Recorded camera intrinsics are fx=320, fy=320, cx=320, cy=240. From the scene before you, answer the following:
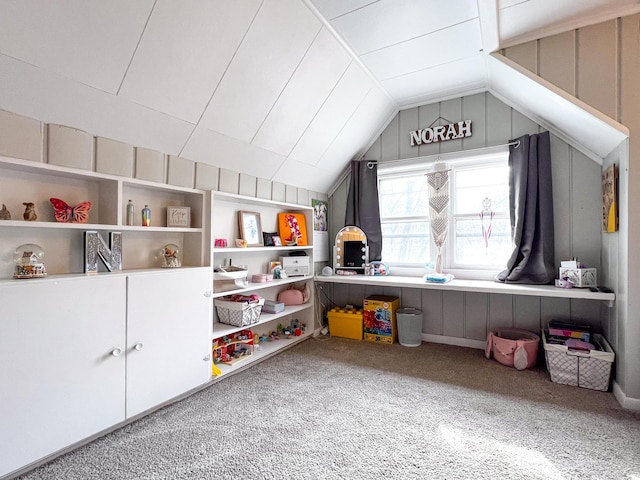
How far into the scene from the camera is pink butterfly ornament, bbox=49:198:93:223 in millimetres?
1658

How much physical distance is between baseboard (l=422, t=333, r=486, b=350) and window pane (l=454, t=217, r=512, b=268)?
74 cm

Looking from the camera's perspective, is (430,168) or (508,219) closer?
(508,219)

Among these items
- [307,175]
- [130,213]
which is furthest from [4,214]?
[307,175]

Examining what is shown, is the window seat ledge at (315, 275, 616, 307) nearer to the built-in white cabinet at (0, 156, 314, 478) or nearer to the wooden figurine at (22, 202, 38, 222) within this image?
the built-in white cabinet at (0, 156, 314, 478)

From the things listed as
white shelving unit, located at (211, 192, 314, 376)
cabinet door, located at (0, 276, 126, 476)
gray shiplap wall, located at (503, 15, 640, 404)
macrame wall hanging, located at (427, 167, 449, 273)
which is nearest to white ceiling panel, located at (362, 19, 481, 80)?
gray shiplap wall, located at (503, 15, 640, 404)

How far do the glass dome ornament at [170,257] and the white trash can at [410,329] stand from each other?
2.13 meters

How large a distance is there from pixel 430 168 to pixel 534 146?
0.90 metres

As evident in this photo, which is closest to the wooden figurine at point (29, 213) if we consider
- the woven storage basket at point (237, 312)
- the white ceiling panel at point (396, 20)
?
the woven storage basket at point (237, 312)

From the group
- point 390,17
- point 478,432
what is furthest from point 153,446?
point 390,17

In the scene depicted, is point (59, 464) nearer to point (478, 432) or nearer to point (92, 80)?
point (92, 80)

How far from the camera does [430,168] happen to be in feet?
10.8

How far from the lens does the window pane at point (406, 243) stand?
345 cm

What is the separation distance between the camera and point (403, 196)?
357 centimetres

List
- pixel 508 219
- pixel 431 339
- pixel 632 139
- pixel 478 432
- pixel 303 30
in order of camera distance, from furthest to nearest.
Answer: pixel 431 339, pixel 508 219, pixel 303 30, pixel 632 139, pixel 478 432
